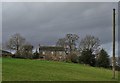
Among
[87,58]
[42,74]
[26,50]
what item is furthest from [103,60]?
[42,74]

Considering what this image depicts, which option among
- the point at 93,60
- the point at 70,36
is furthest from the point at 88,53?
the point at 70,36

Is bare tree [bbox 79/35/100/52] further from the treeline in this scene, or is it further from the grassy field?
the grassy field

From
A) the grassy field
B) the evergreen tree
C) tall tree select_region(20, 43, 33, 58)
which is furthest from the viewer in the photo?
tall tree select_region(20, 43, 33, 58)

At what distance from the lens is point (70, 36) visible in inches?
3748

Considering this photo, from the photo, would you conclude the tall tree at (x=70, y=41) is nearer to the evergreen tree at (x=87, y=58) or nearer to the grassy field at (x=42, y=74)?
the evergreen tree at (x=87, y=58)

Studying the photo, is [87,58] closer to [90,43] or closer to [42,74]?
[90,43]

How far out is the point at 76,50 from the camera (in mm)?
92188

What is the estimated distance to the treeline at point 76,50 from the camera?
7762 centimetres

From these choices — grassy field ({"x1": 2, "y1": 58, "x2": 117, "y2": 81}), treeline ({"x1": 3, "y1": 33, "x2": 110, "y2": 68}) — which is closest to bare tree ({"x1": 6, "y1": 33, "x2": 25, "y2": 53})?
treeline ({"x1": 3, "y1": 33, "x2": 110, "y2": 68})

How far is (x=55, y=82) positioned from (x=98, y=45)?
2845 inches

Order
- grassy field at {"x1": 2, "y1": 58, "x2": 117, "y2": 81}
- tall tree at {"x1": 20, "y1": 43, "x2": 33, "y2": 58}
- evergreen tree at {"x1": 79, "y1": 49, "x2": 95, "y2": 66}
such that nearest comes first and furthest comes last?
1. grassy field at {"x1": 2, "y1": 58, "x2": 117, "y2": 81}
2. evergreen tree at {"x1": 79, "y1": 49, "x2": 95, "y2": 66}
3. tall tree at {"x1": 20, "y1": 43, "x2": 33, "y2": 58}

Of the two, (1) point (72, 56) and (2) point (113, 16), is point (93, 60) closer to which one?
(1) point (72, 56)

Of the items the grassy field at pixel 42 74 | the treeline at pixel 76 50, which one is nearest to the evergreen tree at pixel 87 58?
the treeline at pixel 76 50

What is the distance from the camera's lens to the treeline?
77625mm
